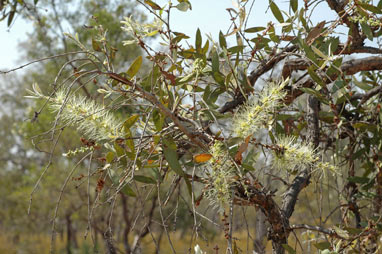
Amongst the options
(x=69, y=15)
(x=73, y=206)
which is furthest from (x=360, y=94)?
(x=73, y=206)

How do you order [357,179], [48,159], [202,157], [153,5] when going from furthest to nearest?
[48,159], [357,179], [153,5], [202,157]

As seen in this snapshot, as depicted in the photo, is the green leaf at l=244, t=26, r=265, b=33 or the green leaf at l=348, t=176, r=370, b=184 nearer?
the green leaf at l=244, t=26, r=265, b=33

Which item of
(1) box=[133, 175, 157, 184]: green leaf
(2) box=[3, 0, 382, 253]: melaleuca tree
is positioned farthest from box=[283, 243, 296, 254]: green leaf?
(1) box=[133, 175, 157, 184]: green leaf

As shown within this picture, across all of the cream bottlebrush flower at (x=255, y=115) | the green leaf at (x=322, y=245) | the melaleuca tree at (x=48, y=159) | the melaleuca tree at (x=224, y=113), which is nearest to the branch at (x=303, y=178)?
the melaleuca tree at (x=224, y=113)

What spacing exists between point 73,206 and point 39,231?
3376 mm

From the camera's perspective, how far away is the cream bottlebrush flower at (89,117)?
727mm

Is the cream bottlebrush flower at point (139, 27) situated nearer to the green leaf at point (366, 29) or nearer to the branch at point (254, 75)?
the branch at point (254, 75)

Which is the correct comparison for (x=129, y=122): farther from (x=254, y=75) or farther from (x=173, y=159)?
(x=254, y=75)

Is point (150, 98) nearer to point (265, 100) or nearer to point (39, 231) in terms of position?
point (265, 100)

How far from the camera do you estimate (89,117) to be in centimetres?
73

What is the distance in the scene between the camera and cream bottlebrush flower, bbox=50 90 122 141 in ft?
2.38

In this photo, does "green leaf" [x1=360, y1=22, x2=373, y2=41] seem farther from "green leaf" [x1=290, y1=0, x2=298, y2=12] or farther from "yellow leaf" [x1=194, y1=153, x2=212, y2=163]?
"yellow leaf" [x1=194, y1=153, x2=212, y2=163]

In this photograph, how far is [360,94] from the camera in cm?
127

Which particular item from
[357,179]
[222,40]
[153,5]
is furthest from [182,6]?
[357,179]
